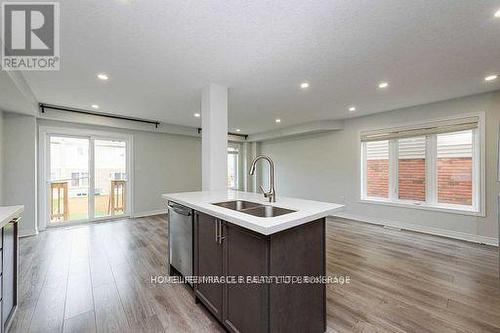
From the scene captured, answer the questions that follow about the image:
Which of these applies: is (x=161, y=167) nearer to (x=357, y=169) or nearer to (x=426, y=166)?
(x=357, y=169)

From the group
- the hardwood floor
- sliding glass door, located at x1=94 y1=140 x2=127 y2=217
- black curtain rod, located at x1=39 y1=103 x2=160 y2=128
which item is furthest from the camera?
sliding glass door, located at x1=94 y1=140 x2=127 y2=217

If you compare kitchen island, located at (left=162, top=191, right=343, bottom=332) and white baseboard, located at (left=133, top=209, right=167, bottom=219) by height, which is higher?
kitchen island, located at (left=162, top=191, right=343, bottom=332)

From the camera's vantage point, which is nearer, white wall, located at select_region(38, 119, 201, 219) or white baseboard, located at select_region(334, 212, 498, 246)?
white baseboard, located at select_region(334, 212, 498, 246)

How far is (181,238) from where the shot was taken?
7.36 ft

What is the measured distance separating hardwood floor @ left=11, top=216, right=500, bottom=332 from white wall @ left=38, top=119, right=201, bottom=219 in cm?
212

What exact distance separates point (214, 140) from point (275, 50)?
55.1 inches

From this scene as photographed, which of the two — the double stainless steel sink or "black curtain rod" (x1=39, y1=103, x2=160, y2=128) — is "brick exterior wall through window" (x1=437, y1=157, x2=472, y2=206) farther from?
"black curtain rod" (x1=39, y1=103, x2=160, y2=128)

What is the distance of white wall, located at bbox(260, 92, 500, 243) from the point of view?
3.44 m

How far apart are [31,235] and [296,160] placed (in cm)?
640

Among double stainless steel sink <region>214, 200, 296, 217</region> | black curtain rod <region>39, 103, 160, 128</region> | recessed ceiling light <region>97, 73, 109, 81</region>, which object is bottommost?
double stainless steel sink <region>214, 200, 296, 217</region>

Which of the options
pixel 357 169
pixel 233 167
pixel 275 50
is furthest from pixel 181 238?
pixel 233 167

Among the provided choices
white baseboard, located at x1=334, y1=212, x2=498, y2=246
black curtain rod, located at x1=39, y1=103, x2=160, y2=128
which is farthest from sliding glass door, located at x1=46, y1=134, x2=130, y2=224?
white baseboard, located at x1=334, y1=212, x2=498, y2=246

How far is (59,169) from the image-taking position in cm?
461

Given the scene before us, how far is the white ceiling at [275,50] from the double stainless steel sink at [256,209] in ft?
5.21
